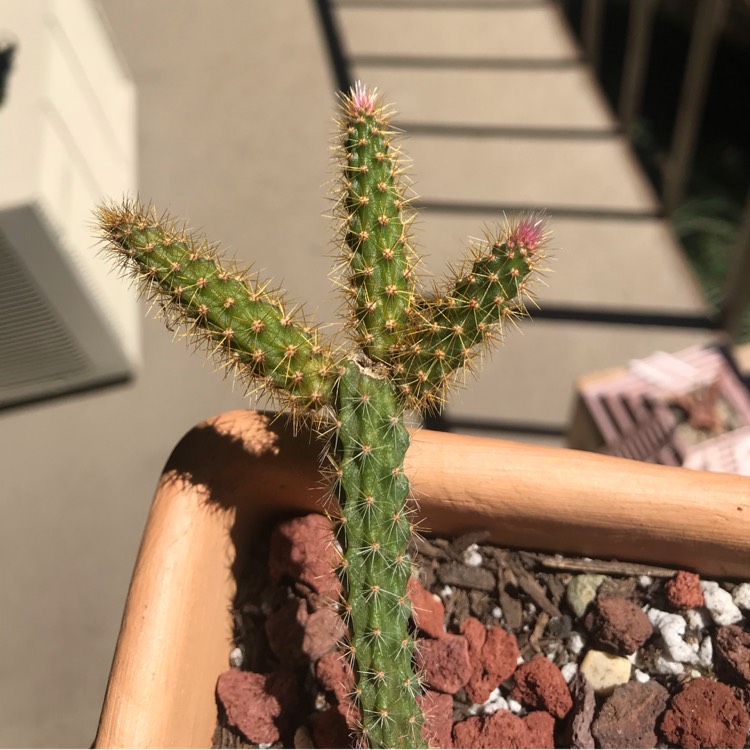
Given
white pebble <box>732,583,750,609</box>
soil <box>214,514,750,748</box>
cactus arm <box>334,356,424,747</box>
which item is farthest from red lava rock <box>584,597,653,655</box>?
cactus arm <box>334,356,424,747</box>

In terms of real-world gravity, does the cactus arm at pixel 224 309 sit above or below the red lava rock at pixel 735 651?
above

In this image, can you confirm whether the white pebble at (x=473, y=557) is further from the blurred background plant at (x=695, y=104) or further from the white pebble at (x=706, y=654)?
→ the blurred background plant at (x=695, y=104)

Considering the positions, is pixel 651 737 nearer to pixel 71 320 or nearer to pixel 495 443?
pixel 495 443

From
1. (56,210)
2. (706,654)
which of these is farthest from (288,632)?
(56,210)

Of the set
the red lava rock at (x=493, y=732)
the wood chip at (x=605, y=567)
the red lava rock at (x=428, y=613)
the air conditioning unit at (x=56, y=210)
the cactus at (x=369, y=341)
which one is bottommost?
the red lava rock at (x=493, y=732)

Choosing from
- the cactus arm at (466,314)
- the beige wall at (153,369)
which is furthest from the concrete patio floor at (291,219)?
the cactus arm at (466,314)

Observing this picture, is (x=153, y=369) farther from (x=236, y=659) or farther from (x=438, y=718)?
(x=438, y=718)

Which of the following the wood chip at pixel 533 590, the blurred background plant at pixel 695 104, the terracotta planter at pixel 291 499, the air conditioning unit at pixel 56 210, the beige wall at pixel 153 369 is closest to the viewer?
the terracotta planter at pixel 291 499
